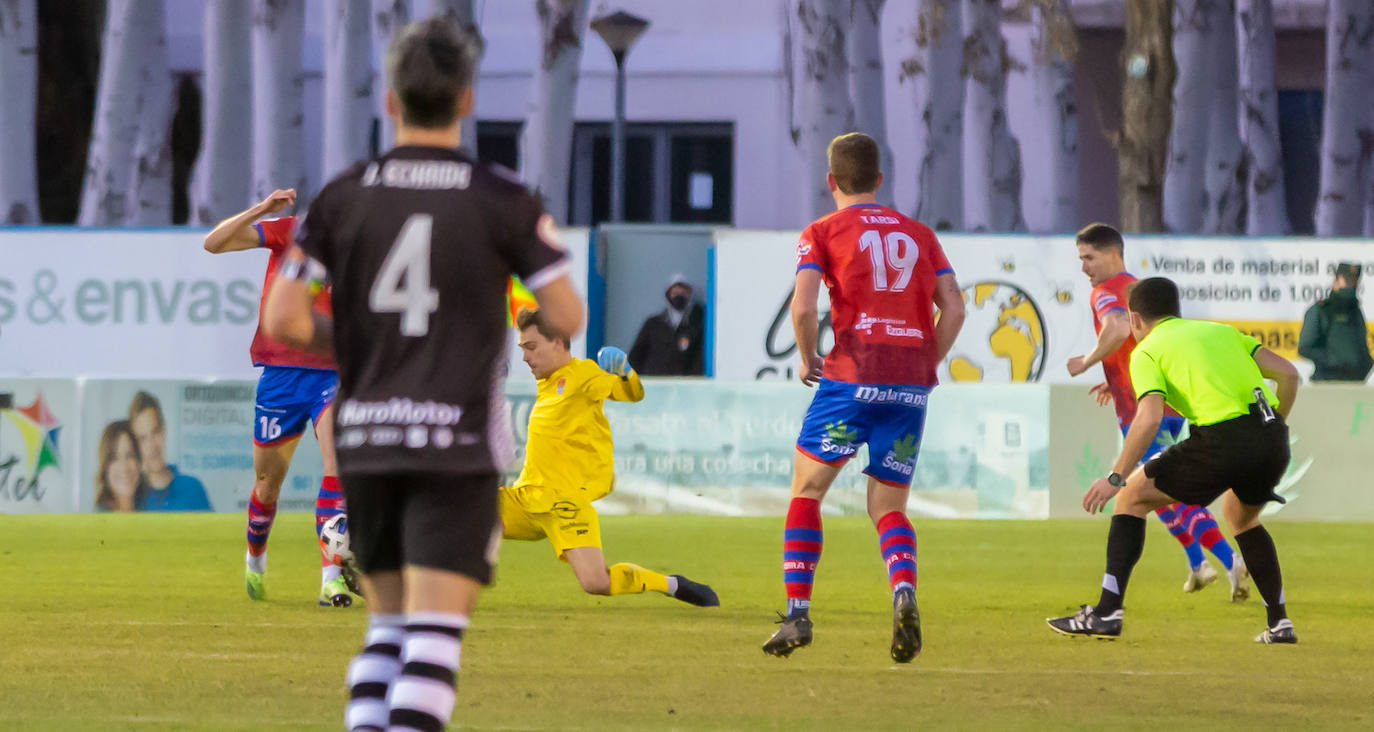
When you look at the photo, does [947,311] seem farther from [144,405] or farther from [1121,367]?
[144,405]

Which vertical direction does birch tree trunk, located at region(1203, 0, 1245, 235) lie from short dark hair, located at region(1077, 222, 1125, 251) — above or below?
above

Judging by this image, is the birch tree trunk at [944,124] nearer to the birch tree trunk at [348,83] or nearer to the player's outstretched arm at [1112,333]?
the birch tree trunk at [348,83]

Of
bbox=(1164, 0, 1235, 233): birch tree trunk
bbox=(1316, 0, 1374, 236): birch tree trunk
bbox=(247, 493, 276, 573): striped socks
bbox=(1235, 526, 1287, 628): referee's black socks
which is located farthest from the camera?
bbox=(1316, 0, 1374, 236): birch tree trunk

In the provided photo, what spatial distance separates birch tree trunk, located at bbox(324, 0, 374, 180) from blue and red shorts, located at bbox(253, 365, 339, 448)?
1272 centimetres

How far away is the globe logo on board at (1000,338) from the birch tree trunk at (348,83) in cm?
708

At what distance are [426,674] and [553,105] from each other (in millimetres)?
18434

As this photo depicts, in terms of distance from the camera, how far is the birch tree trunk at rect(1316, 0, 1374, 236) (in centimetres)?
2694

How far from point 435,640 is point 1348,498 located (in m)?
13.6

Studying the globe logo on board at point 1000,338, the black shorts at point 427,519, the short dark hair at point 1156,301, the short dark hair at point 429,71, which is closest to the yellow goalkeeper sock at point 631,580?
the short dark hair at point 1156,301

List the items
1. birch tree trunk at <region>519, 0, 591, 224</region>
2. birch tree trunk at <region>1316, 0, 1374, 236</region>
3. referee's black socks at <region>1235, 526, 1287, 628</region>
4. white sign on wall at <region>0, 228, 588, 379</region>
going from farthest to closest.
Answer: birch tree trunk at <region>1316, 0, 1374, 236</region>
birch tree trunk at <region>519, 0, 591, 224</region>
white sign on wall at <region>0, 228, 588, 379</region>
referee's black socks at <region>1235, 526, 1287, 628</region>

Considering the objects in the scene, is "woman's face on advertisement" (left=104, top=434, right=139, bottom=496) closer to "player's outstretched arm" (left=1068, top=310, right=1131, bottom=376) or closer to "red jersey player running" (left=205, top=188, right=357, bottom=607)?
"red jersey player running" (left=205, top=188, right=357, bottom=607)

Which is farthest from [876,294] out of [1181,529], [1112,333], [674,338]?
[674,338]

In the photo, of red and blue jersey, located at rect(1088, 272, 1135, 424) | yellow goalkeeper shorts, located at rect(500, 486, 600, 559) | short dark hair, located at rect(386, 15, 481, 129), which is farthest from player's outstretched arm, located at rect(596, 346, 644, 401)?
short dark hair, located at rect(386, 15, 481, 129)

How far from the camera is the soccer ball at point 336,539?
892cm
